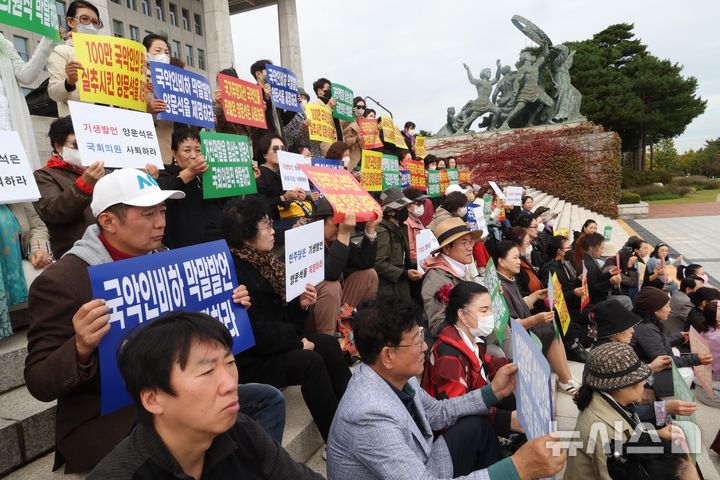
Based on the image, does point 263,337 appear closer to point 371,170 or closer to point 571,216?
point 371,170

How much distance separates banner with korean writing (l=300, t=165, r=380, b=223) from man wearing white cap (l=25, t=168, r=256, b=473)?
159 cm

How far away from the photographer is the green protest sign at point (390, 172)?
7297 mm

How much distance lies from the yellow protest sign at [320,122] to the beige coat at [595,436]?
16.4 feet

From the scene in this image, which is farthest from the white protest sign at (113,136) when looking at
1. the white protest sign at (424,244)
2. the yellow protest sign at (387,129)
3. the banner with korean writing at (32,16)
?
the yellow protest sign at (387,129)

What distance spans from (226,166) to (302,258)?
51.4 inches

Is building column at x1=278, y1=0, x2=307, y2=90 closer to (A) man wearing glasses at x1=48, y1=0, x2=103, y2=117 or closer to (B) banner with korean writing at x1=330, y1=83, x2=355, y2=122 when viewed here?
(B) banner with korean writing at x1=330, y1=83, x2=355, y2=122

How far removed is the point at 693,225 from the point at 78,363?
1039 inches

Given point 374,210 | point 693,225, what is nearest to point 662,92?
point 693,225

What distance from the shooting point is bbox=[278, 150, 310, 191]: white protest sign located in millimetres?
4672

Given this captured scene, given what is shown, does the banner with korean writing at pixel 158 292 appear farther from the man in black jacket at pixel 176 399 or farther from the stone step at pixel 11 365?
the stone step at pixel 11 365

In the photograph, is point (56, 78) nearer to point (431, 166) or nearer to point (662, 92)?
point (431, 166)

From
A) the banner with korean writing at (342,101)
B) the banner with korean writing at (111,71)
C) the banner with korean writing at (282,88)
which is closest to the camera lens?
the banner with korean writing at (111,71)

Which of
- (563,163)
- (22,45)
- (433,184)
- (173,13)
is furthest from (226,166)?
(173,13)

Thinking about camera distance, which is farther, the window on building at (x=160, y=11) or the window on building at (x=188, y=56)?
the window on building at (x=188, y=56)
